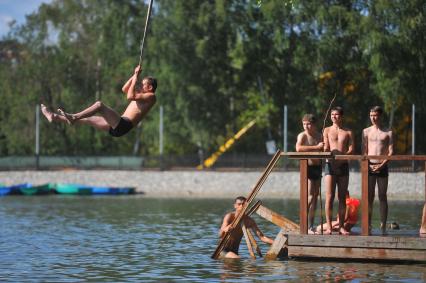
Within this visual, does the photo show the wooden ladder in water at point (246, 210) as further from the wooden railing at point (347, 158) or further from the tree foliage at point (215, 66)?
the tree foliage at point (215, 66)

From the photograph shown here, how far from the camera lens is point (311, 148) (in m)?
18.8

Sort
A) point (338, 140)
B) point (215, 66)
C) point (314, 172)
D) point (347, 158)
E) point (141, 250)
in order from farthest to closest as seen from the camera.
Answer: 1. point (215, 66)
2. point (141, 250)
3. point (314, 172)
4. point (338, 140)
5. point (347, 158)

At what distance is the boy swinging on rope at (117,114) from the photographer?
16.0m

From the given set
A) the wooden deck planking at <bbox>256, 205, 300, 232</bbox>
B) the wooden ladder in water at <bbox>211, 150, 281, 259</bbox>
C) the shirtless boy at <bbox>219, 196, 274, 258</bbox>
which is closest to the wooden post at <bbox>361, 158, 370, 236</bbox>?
the wooden ladder in water at <bbox>211, 150, 281, 259</bbox>

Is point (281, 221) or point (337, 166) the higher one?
point (337, 166)

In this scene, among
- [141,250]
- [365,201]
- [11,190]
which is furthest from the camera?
[11,190]

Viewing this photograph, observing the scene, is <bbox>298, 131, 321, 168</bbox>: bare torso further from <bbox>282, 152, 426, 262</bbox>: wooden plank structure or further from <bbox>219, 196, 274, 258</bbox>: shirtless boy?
<bbox>219, 196, 274, 258</bbox>: shirtless boy

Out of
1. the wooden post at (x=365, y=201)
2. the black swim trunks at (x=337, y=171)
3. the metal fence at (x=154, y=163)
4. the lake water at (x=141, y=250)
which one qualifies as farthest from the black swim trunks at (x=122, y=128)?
the metal fence at (x=154, y=163)

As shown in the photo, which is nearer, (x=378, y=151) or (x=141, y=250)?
(x=378, y=151)

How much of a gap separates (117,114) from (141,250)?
6793mm

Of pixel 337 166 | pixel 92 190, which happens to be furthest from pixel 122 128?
pixel 92 190

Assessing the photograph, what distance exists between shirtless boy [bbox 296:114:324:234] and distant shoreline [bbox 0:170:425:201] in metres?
28.0

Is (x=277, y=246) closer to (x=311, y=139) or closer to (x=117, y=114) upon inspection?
(x=311, y=139)

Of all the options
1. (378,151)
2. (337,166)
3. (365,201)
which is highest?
(378,151)
